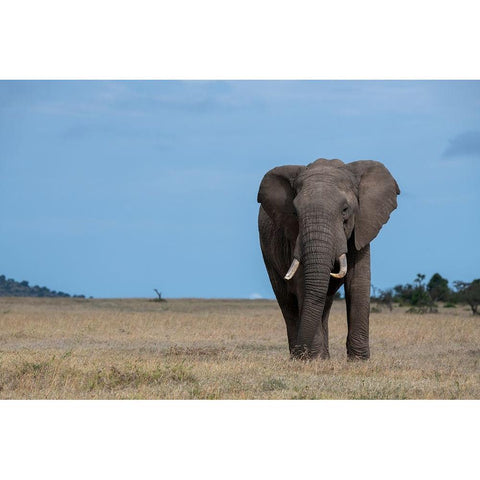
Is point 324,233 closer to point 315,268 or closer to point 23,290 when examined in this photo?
point 315,268

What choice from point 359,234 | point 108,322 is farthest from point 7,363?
point 108,322

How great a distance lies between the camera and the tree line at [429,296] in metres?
42.8

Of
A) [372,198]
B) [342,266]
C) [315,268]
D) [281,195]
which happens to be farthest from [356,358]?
[281,195]

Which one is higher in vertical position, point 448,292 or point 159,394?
point 448,292

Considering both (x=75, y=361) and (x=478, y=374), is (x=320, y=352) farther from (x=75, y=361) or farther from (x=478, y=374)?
(x=75, y=361)

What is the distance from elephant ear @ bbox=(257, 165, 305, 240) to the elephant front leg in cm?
110

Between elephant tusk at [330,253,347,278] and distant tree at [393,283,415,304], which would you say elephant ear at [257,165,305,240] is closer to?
elephant tusk at [330,253,347,278]

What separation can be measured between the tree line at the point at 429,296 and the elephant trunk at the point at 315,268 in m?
28.0

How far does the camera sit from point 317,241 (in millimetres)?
13734

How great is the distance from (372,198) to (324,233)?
5.59ft

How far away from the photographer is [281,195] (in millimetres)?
15375

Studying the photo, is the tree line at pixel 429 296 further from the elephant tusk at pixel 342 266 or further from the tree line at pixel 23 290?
the tree line at pixel 23 290

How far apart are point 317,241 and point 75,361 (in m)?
4.37

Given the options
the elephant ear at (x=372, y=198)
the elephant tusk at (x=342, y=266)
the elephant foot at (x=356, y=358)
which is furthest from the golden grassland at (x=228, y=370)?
the elephant ear at (x=372, y=198)
